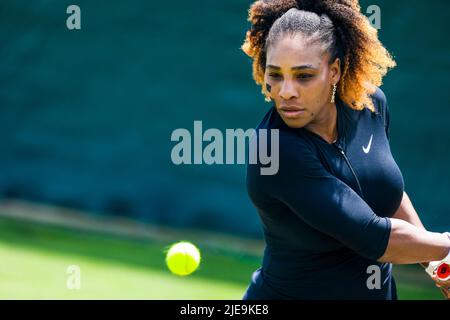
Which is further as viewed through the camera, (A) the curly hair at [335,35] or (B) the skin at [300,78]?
(A) the curly hair at [335,35]

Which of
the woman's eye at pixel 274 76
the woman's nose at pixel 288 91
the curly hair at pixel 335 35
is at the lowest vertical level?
the woman's nose at pixel 288 91

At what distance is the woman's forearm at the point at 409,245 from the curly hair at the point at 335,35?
21.4 inches

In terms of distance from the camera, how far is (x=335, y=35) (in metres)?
3.00

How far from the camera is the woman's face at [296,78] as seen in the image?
2844 millimetres

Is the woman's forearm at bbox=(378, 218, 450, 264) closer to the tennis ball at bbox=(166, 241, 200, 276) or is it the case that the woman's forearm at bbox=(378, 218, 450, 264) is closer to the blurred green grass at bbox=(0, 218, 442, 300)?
the tennis ball at bbox=(166, 241, 200, 276)

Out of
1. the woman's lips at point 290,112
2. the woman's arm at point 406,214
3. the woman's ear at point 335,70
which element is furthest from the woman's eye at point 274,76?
the woman's arm at point 406,214

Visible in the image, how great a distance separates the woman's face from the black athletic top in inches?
2.2

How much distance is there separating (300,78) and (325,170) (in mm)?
333

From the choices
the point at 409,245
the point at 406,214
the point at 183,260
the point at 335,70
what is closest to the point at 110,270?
the point at 183,260

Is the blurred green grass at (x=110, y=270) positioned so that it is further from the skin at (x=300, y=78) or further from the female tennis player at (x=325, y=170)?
the skin at (x=300, y=78)

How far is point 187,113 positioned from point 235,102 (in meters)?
0.41

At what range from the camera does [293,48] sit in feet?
9.34

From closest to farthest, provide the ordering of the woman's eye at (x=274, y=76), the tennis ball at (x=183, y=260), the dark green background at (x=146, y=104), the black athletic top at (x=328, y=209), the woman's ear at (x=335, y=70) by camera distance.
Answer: the black athletic top at (x=328, y=209), the woman's eye at (x=274, y=76), the woman's ear at (x=335, y=70), the tennis ball at (x=183, y=260), the dark green background at (x=146, y=104)

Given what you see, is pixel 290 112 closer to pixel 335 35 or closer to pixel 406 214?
pixel 335 35
